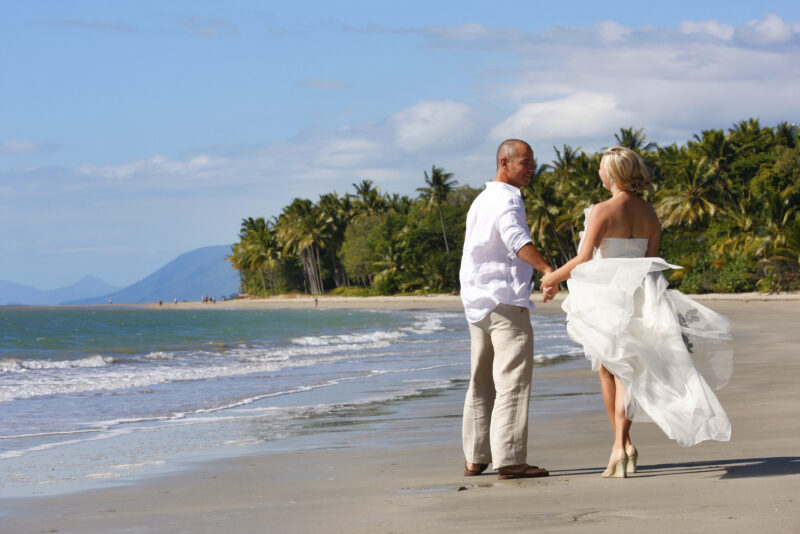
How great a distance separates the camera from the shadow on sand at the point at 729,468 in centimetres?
431

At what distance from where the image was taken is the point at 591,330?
434 cm

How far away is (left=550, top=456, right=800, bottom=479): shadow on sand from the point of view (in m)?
4.31

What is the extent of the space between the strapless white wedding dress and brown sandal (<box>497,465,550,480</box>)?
57 centimetres

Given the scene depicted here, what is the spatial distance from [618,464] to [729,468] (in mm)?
610

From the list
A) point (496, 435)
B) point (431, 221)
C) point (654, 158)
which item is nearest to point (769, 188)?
point (654, 158)

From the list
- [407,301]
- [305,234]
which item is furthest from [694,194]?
[305,234]

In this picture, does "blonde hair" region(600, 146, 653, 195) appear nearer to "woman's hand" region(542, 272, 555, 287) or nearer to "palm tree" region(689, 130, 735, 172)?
"woman's hand" region(542, 272, 555, 287)

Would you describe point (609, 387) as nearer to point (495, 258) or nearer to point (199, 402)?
point (495, 258)

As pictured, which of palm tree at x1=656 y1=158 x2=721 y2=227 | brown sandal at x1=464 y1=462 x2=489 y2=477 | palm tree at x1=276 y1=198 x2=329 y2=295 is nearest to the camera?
brown sandal at x1=464 y1=462 x2=489 y2=477

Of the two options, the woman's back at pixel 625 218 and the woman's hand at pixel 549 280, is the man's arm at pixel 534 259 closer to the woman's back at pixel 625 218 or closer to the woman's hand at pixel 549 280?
the woman's hand at pixel 549 280

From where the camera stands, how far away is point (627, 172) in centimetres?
445

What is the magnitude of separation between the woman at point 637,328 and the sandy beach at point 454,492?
1.05ft

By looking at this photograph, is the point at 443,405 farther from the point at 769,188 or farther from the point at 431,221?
the point at 431,221

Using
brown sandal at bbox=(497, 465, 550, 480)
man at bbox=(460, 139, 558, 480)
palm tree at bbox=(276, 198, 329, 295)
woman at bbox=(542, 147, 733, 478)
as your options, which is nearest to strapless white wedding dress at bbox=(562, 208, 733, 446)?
woman at bbox=(542, 147, 733, 478)
